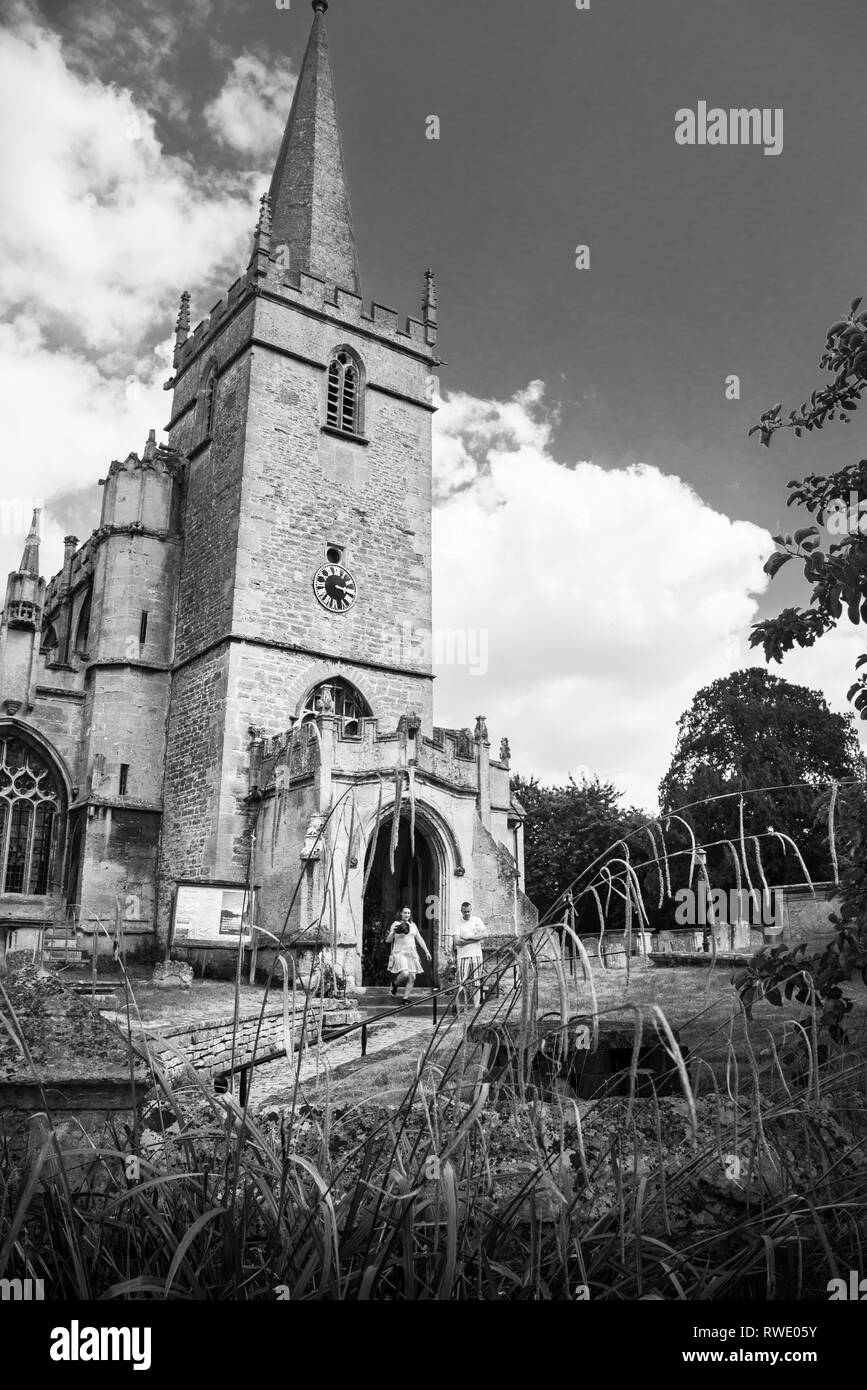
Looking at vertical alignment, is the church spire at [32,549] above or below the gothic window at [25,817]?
above

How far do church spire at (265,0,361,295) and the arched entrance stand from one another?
16.1 meters

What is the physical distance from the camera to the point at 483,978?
241 centimetres

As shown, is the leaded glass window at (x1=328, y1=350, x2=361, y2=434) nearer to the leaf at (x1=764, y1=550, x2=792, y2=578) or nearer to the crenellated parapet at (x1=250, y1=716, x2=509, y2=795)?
the crenellated parapet at (x1=250, y1=716, x2=509, y2=795)

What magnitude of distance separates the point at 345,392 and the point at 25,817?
14.0m

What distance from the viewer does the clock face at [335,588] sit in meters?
25.4

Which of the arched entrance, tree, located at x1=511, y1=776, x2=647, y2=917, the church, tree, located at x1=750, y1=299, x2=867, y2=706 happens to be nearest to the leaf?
tree, located at x1=750, y1=299, x2=867, y2=706

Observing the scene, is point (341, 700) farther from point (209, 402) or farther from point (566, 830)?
point (566, 830)

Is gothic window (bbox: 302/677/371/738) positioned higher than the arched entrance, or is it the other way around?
gothic window (bbox: 302/677/371/738)

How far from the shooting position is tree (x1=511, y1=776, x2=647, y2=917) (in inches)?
1704

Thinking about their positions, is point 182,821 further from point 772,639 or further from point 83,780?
point 772,639

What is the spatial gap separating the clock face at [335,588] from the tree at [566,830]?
19451mm

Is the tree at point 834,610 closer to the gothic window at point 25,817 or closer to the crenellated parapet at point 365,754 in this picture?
the crenellated parapet at point 365,754

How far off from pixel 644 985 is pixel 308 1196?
12.0 meters

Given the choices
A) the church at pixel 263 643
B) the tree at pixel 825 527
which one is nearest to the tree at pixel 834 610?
the tree at pixel 825 527
